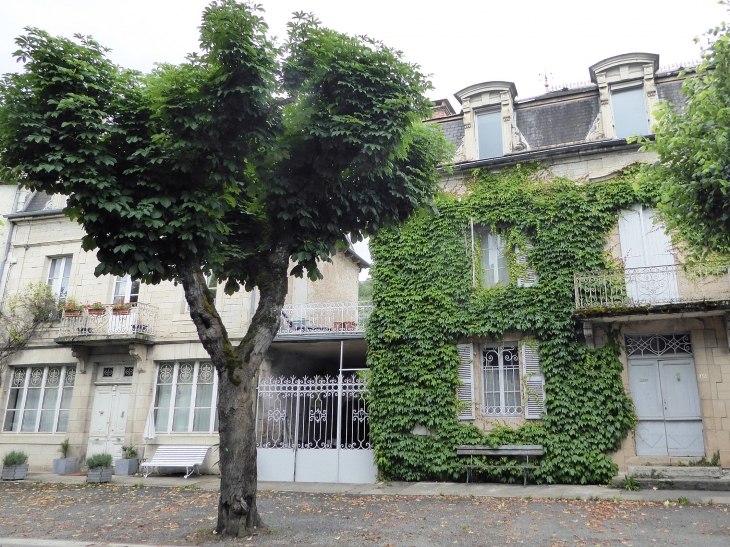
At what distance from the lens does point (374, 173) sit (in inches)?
317

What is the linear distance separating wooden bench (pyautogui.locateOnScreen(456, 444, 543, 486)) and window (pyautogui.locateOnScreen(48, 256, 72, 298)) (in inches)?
487

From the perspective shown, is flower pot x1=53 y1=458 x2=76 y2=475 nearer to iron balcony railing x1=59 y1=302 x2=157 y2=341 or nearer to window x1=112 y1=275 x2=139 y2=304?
iron balcony railing x1=59 y1=302 x2=157 y2=341

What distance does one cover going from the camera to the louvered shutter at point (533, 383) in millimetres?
12141

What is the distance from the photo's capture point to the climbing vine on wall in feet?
38.3

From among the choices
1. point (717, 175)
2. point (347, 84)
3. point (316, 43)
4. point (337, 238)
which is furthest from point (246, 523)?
point (717, 175)

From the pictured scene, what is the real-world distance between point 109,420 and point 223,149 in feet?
36.3

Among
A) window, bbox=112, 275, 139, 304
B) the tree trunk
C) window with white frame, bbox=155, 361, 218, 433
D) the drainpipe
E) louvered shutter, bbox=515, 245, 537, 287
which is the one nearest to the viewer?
the tree trunk

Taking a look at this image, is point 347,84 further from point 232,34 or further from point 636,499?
point 636,499

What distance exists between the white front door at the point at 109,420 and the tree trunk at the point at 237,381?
369 inches

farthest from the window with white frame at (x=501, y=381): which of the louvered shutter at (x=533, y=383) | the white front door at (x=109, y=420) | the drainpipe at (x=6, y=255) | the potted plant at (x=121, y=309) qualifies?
the drainpipe at (x=6, y=255)

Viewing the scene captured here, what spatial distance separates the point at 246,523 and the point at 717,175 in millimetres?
7379

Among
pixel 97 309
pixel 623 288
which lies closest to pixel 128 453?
pixel 97 309

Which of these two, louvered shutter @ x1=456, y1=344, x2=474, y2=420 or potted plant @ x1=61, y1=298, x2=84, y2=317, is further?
potted plant @ x1=61, y1=298, x2=84, y2=317

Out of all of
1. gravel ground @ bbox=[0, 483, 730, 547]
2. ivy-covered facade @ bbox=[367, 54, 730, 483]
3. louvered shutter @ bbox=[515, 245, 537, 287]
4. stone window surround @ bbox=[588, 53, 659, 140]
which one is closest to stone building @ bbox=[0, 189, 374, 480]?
ivy-covered facade @ bbox=[367, 54, 730, 483]
